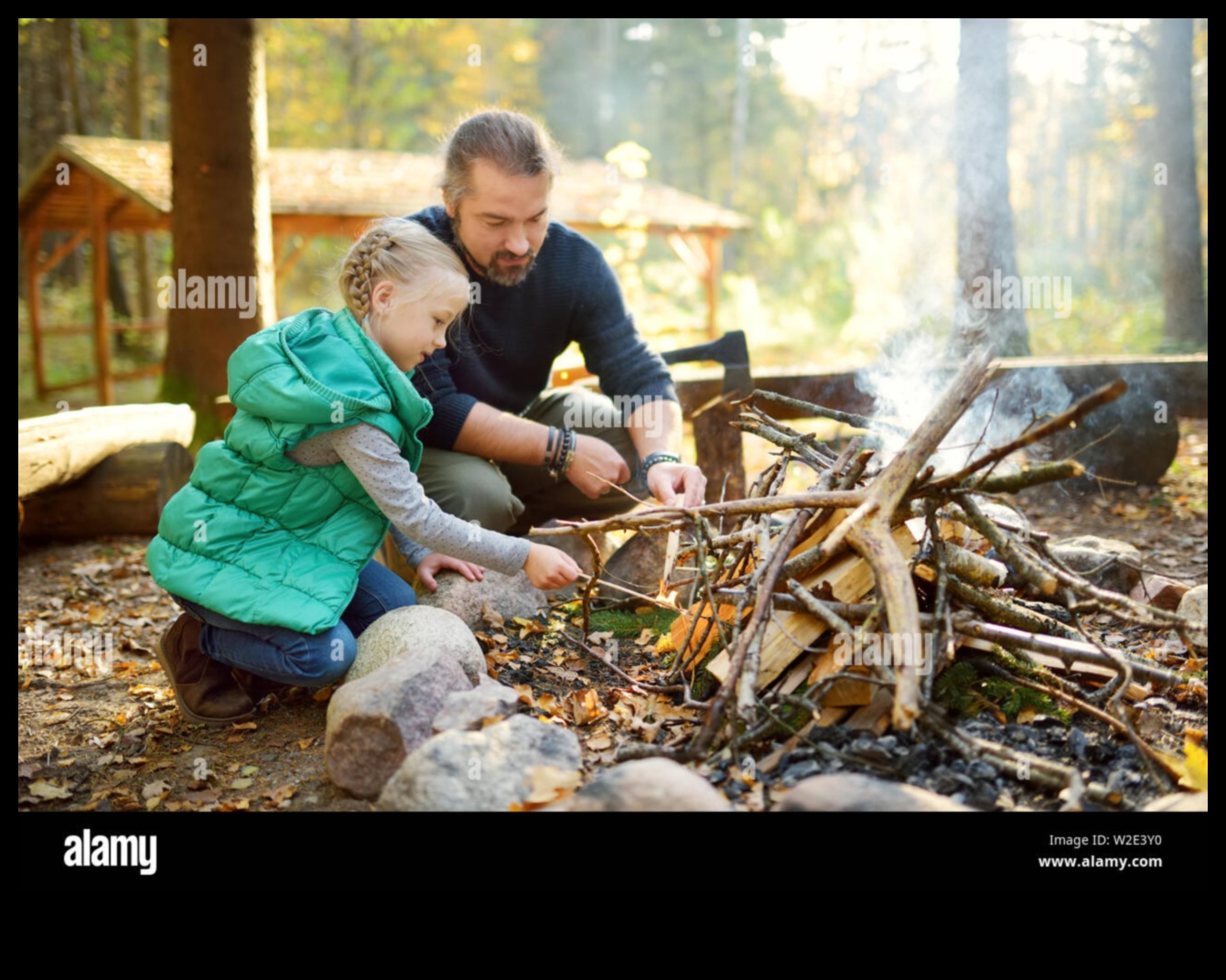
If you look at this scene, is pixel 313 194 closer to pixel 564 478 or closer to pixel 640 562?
pixel 564 478

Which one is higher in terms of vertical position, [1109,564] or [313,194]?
[313,194]

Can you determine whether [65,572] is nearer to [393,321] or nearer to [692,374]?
[393,321]

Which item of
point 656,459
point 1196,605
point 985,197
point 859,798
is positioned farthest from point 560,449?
point 985,197

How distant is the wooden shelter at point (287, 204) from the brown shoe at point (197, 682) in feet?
26.1

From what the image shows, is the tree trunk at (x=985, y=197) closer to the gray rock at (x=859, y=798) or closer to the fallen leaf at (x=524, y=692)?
the fallen leaf at (x=524, y=692)

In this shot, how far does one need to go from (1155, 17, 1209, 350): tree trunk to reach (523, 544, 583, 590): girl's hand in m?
8.32

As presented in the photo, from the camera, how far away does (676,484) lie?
128 inches

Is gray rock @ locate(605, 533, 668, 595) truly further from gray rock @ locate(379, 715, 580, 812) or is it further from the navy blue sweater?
gray rock @ locate(379, 715, 580, 812)

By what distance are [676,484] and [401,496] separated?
41.7 inches

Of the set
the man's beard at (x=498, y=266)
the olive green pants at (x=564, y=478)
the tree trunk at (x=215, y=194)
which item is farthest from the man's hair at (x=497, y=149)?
the tree trunk at (x=215, y=194)

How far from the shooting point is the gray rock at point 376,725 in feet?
7.56

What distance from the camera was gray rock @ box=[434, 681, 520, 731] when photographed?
7.69ft

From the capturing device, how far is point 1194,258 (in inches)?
347
